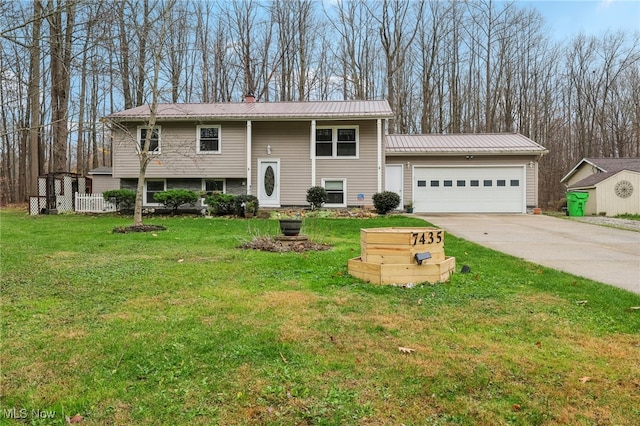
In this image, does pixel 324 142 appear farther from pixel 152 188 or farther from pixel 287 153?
pixel 152 188

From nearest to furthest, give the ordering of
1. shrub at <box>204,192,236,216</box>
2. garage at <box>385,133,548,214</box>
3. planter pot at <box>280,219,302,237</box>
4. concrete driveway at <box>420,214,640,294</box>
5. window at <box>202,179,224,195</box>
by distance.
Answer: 1. concrete driveway at <box>420,214,640,294</box>
2. planter pot at <box>280,219,302,237</box>
3. shrub at <box>204,192,236,216</box>
4. window at <box>202,179,224,195</box>
5. garage at <box>385,133,548,214</box>

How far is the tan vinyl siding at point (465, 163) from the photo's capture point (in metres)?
17.5

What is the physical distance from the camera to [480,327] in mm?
3436

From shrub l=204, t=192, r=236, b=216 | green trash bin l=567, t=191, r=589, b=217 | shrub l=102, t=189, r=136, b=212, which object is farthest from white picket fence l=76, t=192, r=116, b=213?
green trash bin l=567, t=191, r=589, b=217

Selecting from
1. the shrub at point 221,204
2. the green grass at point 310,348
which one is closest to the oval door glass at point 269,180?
the shrub at point 221,204

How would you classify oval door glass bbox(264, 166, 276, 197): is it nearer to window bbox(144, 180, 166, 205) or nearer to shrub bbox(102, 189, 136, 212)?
window bbox(144, 180, 166, 205)

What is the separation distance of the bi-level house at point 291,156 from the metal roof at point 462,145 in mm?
64

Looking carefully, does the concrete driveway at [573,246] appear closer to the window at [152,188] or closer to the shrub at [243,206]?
the shrub at [243,206]

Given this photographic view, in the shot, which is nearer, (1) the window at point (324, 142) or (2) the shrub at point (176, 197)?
(2) the shrub at point (176, 197)

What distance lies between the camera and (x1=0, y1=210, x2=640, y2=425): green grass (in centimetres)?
219

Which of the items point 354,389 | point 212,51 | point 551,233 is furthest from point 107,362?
point 212,51

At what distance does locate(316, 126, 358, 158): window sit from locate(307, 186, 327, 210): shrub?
1.89 meters

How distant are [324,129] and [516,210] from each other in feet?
29.9

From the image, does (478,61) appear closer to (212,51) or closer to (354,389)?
(212,51)
